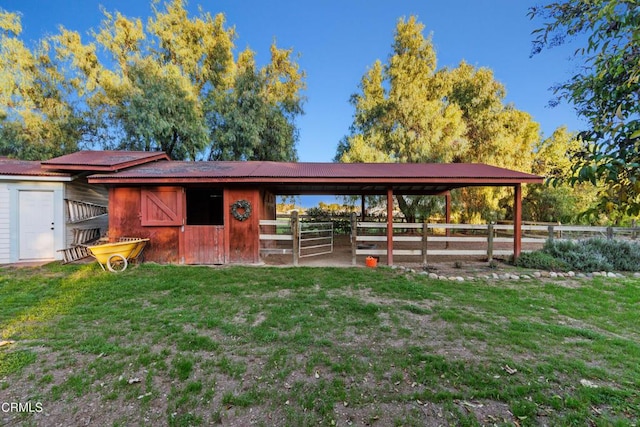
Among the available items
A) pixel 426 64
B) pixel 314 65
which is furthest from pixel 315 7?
pixel 426 64

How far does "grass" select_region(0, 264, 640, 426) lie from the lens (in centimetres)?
226

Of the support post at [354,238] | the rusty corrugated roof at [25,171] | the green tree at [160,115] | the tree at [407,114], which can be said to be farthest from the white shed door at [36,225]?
the tree at [407,114]

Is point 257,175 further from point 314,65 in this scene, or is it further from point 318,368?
point 314,65

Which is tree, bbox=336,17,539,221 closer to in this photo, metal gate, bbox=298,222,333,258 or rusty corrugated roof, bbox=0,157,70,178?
metal gate, bbox=298,222,333,258

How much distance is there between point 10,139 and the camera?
42.1 ft

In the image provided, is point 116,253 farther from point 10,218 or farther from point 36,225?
point 10,218

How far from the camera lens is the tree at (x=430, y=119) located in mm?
13336

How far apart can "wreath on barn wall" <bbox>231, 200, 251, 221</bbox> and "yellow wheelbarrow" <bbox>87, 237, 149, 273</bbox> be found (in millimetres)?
2225

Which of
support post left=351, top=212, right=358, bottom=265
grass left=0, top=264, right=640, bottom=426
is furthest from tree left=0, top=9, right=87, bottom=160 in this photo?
support post left=351, top=212, right=358, bottom=265

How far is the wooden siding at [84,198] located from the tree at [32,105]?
6.89m

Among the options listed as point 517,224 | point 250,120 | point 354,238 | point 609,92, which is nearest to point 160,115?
point 250,120

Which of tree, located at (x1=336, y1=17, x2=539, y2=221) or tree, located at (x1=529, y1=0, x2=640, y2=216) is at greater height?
tree, located at (x1=336, y1=17, x2=539, y2=221)

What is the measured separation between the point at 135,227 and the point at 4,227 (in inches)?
133

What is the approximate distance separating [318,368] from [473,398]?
1.38m
